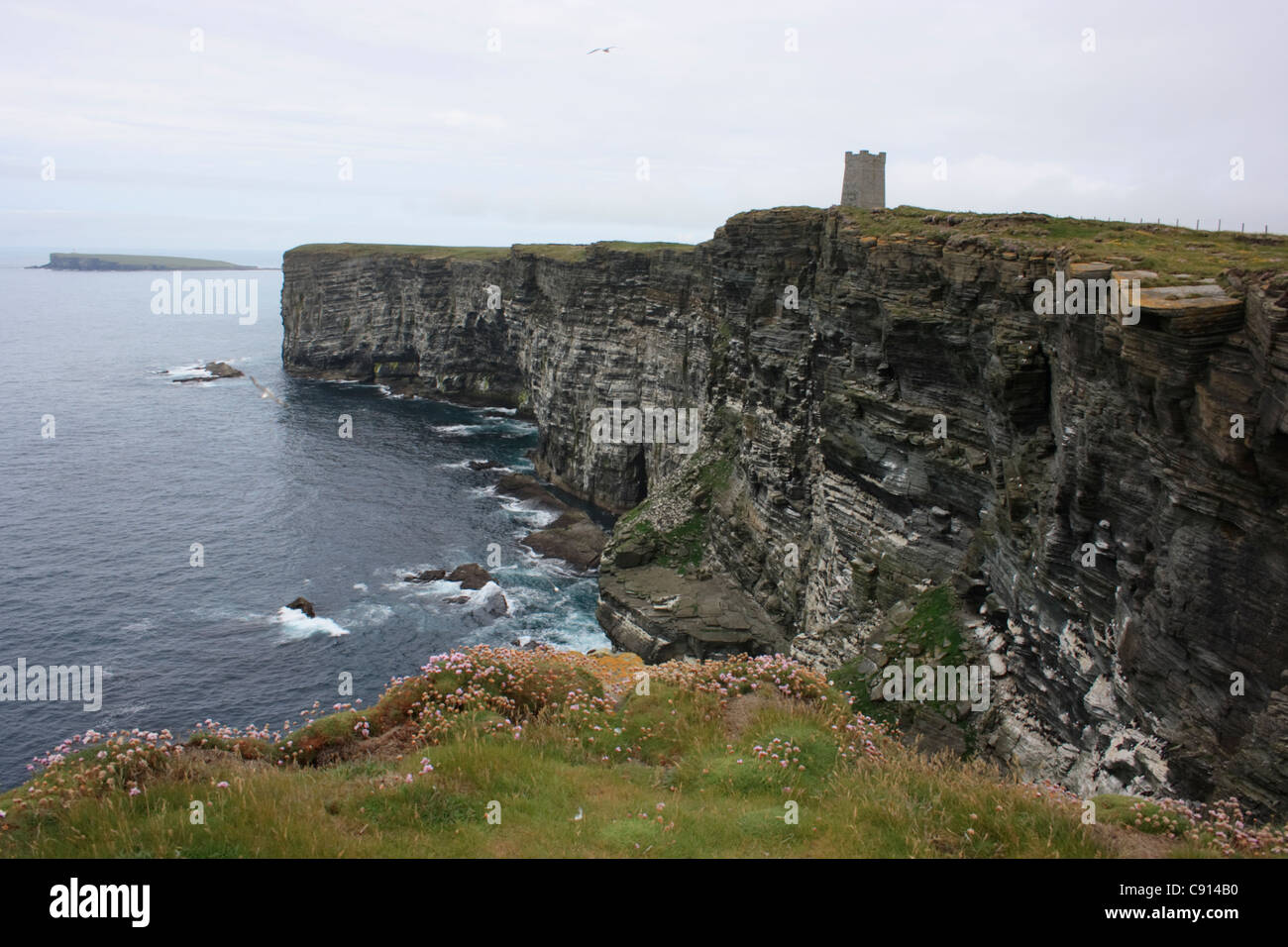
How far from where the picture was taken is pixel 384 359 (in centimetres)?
12769

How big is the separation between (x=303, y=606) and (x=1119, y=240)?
157ft

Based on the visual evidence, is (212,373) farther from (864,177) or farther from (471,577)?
(864,177)

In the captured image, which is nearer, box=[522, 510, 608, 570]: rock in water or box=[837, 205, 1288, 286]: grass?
box=[837, 205, 1288, 286]: grass

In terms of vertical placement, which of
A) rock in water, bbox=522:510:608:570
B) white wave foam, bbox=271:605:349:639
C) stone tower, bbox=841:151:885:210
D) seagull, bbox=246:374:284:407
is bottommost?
white wave foam, bbox=271:605:349:639

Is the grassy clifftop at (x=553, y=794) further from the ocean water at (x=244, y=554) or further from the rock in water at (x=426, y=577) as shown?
the rock in water at (x=426, y=577)

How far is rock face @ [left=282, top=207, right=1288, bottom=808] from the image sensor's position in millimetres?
18000

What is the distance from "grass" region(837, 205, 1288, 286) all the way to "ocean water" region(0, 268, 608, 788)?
29387 millimetres

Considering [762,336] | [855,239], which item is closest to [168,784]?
[855,239]

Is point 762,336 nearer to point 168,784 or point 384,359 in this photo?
point 168,784

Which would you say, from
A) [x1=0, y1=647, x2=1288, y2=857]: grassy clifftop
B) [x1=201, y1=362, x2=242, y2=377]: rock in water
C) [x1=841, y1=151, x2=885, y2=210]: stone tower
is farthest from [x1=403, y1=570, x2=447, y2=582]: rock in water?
[x1=201, y1=362, x2=242, y2=377]: rock in water

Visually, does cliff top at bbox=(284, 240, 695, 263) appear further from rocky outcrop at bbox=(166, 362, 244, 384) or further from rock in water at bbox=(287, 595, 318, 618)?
rock in water at bbox=(287, 595, 318, 618)

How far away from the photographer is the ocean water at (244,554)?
1813 inches

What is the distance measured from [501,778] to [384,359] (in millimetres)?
122812

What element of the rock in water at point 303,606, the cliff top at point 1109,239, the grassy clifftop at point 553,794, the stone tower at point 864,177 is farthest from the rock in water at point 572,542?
the grassy clifftop at point 553,794
